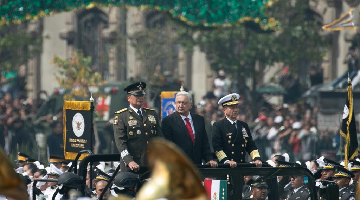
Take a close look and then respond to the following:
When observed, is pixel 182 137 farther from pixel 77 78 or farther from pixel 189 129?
pixel 77 78

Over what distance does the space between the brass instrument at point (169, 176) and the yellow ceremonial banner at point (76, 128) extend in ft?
25.3

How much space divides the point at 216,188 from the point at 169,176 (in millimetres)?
3402

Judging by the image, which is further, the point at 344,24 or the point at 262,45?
the point at 262,45

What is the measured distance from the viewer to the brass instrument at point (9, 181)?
6277 mm

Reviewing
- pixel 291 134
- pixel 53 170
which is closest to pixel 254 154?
pixel 53 170

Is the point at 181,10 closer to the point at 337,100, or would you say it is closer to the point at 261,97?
the point at 337,100

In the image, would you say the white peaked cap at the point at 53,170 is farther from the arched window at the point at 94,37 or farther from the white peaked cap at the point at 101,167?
the arched window at the point at 94,37

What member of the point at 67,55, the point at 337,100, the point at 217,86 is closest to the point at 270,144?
the point at 337,100

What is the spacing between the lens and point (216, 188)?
9.84m

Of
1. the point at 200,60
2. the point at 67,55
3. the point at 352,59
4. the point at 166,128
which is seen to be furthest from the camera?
the point at 67,55

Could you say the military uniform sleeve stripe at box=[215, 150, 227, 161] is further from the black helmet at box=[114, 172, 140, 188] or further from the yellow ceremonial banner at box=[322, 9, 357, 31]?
the yellow ceremonial banner at box=[322, 9, 357, 31]

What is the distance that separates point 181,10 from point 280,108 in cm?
337

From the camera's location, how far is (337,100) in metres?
24.7

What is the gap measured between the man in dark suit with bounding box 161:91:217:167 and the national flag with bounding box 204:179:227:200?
5.13 feet
